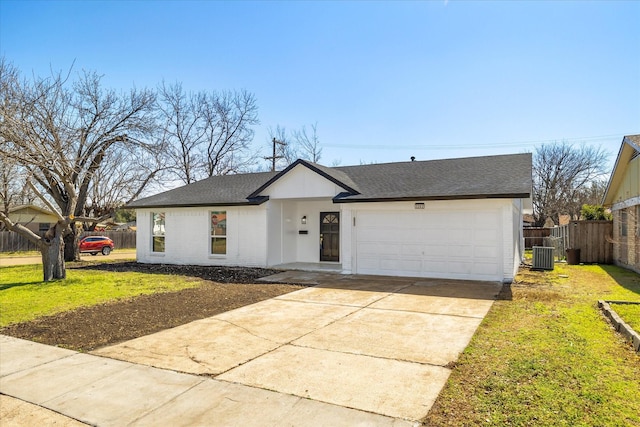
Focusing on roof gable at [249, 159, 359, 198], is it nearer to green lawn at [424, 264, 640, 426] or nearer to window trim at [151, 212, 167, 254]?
window trim at [151, 212, 167, 254]

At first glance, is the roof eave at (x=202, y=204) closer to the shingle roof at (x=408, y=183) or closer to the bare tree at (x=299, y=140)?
the shingle roof at (x=408, y=183)

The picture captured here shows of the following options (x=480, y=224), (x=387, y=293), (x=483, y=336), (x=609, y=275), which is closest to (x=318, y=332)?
(x=483, y=336)

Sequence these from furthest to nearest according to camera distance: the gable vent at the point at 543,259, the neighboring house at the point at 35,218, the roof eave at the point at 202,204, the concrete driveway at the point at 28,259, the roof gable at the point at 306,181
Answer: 1. the neighboring house at the point at 35,218
2. the concrete driveway at the point at 28,259
3. the roof eave at the point at 202,204
4. the gable vent at the point at 543,259
5. the roof gable at the point at 306,181

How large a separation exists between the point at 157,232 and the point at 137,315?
1136 cm

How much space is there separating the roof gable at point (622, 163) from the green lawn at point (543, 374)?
836 centimetres

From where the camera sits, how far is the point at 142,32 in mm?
13883

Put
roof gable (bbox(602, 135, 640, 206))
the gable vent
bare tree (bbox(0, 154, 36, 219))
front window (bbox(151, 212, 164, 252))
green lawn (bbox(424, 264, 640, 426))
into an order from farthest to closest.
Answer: front window (bbox(151, 212, 164, 252))
the gable vent
roof gable (bbox(602, 135, 640, 206))
bare tree (bbox(0, 154, 36, 219))
green lawn (bbox(424, 264, 640, 426))

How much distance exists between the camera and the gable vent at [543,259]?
15.3 metres

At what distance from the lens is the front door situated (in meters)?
16.6

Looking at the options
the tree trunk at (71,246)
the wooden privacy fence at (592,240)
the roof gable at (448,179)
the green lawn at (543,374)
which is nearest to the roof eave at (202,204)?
the roof gable at (448,179)

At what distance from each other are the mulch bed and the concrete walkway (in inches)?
15.6

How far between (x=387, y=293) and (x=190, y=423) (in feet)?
23.2

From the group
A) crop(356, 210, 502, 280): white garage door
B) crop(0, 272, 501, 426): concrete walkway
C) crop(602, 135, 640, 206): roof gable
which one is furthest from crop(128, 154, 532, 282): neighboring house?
crop(0, 272, 501, 426): concrete walkway

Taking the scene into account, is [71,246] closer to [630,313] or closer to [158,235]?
[158,235]
